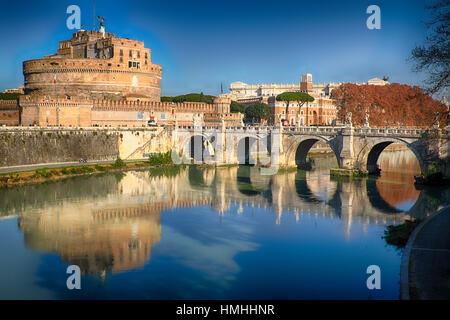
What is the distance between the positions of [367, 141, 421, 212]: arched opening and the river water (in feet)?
0.52

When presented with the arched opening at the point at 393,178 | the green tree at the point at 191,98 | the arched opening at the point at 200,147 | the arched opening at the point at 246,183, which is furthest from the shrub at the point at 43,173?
the green tree at the point at 191,98

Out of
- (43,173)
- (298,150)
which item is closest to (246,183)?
(298,150)

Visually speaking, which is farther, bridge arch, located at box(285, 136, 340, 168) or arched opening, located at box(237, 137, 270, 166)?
arched opening, located at box(237, 137, 270, 166)

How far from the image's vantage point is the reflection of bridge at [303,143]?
107ft

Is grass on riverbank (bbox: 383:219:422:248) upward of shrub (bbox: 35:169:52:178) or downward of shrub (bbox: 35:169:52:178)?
downward

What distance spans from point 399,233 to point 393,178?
702 inches

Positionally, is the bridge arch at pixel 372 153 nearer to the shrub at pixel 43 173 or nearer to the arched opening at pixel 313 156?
the arched opening at pixel 313 156

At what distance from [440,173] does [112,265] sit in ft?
74.9

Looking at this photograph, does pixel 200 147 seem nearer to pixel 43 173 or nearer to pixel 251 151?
pixel 251 151

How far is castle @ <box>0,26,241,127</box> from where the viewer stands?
48.1 metres

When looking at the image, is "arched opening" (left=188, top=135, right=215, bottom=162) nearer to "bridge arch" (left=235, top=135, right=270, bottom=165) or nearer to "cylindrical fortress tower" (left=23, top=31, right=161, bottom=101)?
"bridge arch" (left=235, top=135, right=270, bottom=165)

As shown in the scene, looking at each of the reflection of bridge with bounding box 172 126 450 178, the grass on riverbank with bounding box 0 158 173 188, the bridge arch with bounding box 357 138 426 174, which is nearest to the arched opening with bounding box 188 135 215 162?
the reflection of bridge with bounding box 172 126 450 178

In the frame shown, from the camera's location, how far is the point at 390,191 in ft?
104

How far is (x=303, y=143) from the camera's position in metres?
44.6
